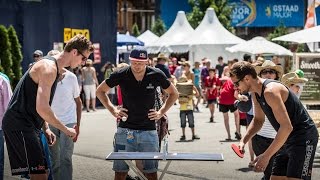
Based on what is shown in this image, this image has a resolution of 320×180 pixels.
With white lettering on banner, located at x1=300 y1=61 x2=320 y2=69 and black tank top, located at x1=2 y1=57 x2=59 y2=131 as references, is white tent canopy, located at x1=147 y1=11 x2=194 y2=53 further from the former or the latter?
black tank top, located at x1=2 y1=57 x2=59 y2=131

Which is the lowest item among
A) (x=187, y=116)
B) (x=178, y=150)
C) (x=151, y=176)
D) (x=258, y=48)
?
(x=178, y=150)

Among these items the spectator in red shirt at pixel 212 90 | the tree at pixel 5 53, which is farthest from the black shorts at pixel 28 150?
the tree at pixel 5 53

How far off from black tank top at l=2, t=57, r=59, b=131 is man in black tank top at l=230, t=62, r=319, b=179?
1663 mm

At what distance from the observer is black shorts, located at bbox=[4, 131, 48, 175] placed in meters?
6.41

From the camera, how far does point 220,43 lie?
118 ft

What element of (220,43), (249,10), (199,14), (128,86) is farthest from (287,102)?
(249,10)

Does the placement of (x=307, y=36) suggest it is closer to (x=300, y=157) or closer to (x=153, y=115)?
(x=153, y=115)

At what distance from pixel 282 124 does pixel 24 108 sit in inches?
87.1

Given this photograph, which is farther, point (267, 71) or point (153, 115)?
point (267, 71)

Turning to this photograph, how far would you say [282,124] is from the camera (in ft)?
20.0

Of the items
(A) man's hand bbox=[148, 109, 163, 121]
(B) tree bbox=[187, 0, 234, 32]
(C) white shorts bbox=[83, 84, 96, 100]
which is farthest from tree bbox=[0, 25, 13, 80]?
(B) tree bbox=[187, 0, 234, 32]

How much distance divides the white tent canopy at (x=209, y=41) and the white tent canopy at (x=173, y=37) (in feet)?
2.83

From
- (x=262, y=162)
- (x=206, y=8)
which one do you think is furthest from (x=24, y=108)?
(x=206, y=8)

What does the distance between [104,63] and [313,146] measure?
19691 mm
